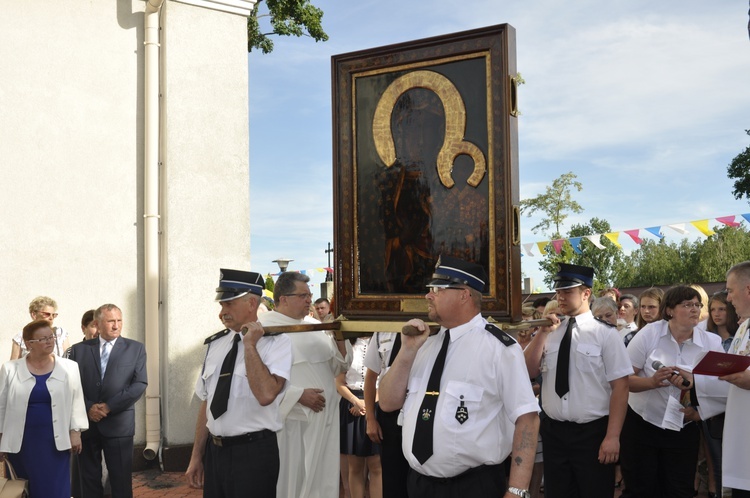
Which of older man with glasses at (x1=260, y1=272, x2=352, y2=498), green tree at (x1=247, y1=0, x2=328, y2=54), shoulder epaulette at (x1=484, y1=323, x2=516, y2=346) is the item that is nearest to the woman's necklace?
older man with glasses at (x1=260, y1=272, x2=352, y2=498)

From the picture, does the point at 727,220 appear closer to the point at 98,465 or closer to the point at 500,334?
the point at 98,465

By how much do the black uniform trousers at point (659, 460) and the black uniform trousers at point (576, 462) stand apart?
82 cm

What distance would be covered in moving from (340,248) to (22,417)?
11.8 feet

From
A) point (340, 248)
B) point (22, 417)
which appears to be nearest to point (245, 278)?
point (340, 248)

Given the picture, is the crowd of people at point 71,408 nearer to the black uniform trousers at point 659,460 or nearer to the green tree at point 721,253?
the black uniform trousers at point 659,460

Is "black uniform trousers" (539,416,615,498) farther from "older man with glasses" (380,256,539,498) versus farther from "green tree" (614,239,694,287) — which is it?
"green tree" (614,239,694,287)

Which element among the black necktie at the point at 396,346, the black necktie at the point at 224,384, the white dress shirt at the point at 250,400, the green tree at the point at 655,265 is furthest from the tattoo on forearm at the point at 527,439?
the green tree at the point at 655,265

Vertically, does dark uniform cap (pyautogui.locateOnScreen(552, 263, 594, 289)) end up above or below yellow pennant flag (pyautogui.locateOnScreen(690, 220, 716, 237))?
below

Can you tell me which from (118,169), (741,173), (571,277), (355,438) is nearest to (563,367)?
(571,277)

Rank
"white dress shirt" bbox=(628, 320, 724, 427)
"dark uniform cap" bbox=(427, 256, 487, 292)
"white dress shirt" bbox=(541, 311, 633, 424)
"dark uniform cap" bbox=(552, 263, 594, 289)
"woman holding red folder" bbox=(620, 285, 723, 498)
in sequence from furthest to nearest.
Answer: "white dress shirt" bbox=(628, 320, 724, 427) → "woman holding red folder" bbox=(620, 285, 723, 498) → "dark uniform cap" bbox=(552, 263, 594, 289) → "white dress shirt" bbox=(541, 311, 633, 424) → "dark uniform cap" bbox=(427, 256, 487, 292)

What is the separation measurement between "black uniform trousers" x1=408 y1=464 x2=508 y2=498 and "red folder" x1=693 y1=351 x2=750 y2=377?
1.44m

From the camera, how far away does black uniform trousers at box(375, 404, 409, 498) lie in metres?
5.45

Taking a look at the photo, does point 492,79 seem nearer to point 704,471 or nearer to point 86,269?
point 704,471

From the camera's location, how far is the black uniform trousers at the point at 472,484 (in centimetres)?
374
